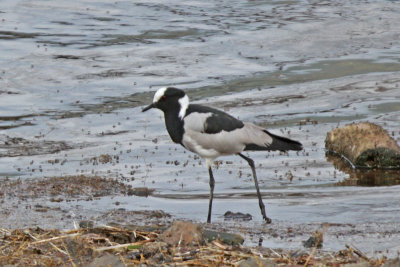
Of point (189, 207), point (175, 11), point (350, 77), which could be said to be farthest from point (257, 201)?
point (175, 11)

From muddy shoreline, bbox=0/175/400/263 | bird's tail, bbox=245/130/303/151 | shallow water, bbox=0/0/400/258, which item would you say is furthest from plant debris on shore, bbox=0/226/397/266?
bird's tail, bbox=245/130/303/151

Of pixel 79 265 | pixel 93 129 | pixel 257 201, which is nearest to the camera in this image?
pixel 79 265

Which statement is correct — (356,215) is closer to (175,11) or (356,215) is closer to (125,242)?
(125,242)

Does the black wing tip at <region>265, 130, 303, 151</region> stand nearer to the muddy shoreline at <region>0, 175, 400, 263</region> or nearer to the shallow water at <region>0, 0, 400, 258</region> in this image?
the shallow water at <region>0, 0, 400, 258</region>

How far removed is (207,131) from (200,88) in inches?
387

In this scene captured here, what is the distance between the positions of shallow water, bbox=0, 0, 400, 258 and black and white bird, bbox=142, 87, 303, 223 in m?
0.86

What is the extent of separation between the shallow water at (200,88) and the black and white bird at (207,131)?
33.7 inches

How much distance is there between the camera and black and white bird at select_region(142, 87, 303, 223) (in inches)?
440

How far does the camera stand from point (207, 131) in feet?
36.9

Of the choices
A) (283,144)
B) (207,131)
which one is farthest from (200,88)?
(207,131)

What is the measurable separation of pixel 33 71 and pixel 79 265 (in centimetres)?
1553

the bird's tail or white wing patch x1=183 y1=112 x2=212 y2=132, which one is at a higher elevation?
white wing patch x1=183 y1=112 x2=212 y2=132

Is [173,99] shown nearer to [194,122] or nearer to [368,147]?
[194,122]

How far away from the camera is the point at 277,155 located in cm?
1530
